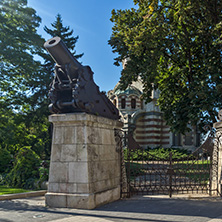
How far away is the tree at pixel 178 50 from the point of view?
16.2 m

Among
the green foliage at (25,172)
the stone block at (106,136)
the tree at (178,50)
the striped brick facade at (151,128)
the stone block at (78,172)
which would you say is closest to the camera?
the stone block at (78,172)

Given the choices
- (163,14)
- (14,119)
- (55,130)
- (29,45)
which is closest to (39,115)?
(14,119)

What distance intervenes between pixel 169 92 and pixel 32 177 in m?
11.4

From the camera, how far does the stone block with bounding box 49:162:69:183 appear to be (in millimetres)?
8039

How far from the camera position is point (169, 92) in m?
19.6

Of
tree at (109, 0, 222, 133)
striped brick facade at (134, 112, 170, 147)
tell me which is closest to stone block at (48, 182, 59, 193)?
tree at (109, 0, 222, 133)

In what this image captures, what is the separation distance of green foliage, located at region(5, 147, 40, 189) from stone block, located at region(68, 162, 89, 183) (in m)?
4.85

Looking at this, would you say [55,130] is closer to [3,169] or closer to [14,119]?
[3,169]

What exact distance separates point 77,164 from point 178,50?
13115 mm

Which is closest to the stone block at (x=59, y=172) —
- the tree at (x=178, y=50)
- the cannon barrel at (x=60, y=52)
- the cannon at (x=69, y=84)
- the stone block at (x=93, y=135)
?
the stone block at (x=93, y=135)

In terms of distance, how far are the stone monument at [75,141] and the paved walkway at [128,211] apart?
1.33 feet

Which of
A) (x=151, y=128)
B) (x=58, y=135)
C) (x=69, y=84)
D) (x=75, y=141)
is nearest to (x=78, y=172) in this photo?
(x=75, y=141)

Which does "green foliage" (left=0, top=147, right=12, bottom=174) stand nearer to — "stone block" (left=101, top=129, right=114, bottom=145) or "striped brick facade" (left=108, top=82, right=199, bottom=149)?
"stone block" (left=101, top=129, right=114, bottom=145)

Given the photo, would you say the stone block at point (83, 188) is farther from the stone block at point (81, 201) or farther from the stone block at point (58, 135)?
the stone block at point (58, 135)
